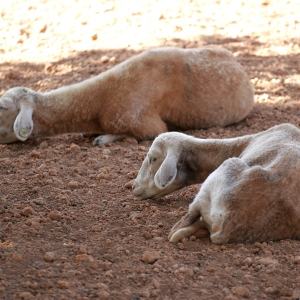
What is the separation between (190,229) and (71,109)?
3.35 m

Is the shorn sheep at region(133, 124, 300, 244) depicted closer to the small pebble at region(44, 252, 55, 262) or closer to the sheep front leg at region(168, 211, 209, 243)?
the sheep front leg at region(168, 211, 209, 243)

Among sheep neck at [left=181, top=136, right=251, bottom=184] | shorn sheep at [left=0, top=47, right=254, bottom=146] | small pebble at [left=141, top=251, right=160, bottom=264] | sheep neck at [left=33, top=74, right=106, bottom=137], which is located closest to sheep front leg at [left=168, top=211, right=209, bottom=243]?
small pebble at [left=141, top=251, right=160, bottom=264]

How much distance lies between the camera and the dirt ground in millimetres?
3643

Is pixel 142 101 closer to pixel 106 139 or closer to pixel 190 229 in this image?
pixel 106 139

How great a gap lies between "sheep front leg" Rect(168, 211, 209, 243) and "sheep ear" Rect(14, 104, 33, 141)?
10.3 feet

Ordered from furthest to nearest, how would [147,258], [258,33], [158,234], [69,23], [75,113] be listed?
[69,23] → [258,33] → [75,113] → [158,234] → [147,258]

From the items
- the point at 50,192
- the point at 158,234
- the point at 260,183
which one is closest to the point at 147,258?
the point at 158,234

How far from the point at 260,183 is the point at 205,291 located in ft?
2.78

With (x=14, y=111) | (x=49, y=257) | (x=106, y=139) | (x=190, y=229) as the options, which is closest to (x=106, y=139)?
(x=106, y=139)

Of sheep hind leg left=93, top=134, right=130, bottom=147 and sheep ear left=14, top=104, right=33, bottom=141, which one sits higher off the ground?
sheep ear left=14, top=104, right=33, bottom=141

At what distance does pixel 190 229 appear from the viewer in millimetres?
4227

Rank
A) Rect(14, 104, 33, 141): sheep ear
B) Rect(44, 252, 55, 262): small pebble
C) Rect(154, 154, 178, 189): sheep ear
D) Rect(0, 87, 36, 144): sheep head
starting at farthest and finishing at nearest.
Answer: Rect(0, 87, 36, 144): sheep head
Rect(14, 104, 33, 141): sheep ear
Rect(154, 154, 178, 189): sheep ear
Rect(44, 252, 55, 262): small pebble

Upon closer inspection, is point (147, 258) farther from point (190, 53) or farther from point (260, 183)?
point (190, 53)

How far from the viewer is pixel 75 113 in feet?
23.6
